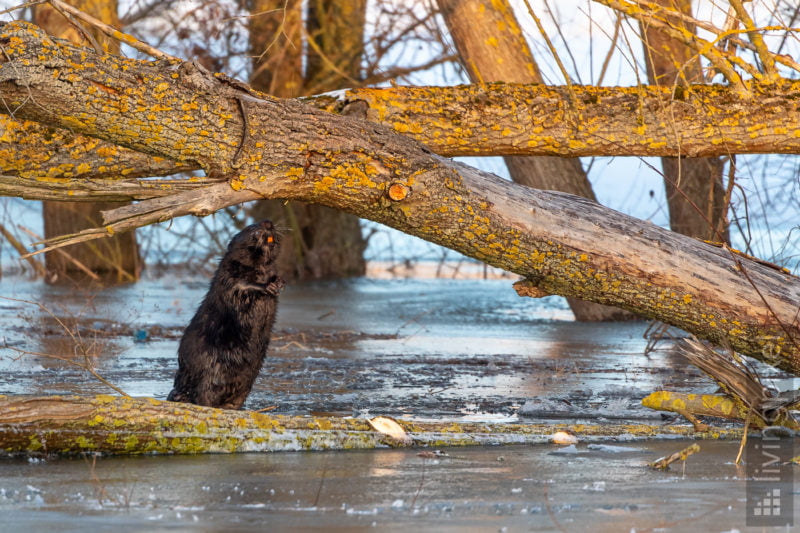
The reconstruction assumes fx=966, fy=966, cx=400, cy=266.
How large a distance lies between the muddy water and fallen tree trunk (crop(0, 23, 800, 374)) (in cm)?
78

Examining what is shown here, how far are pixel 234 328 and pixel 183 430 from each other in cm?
108

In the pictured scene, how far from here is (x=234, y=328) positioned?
5.33 m

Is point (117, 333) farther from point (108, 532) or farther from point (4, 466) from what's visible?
point (108, 532)

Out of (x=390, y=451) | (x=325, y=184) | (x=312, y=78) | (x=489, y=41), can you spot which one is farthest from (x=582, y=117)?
(x=312, y=78)

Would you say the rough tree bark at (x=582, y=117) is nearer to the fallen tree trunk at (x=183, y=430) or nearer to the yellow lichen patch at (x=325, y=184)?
the yellow lichen patch at (x=325, y=184)

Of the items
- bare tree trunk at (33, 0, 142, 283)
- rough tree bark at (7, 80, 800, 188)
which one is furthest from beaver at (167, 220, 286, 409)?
bare tree trunk at (33, 0, 142, 283)

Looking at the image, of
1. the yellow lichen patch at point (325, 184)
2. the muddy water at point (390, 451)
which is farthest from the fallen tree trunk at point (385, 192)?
the muddy water at point (390, 451)

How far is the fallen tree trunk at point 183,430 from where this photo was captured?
4.19 m

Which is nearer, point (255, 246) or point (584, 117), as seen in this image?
point (255, 246)

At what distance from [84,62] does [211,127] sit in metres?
0.67

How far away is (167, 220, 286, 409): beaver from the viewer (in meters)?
5.28

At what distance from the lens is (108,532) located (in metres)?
3.00

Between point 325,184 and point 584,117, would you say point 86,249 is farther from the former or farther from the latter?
point 325,184

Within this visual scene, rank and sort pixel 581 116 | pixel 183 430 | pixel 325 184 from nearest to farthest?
pixel 183 430
pixel 325 184
pixel 581 116
